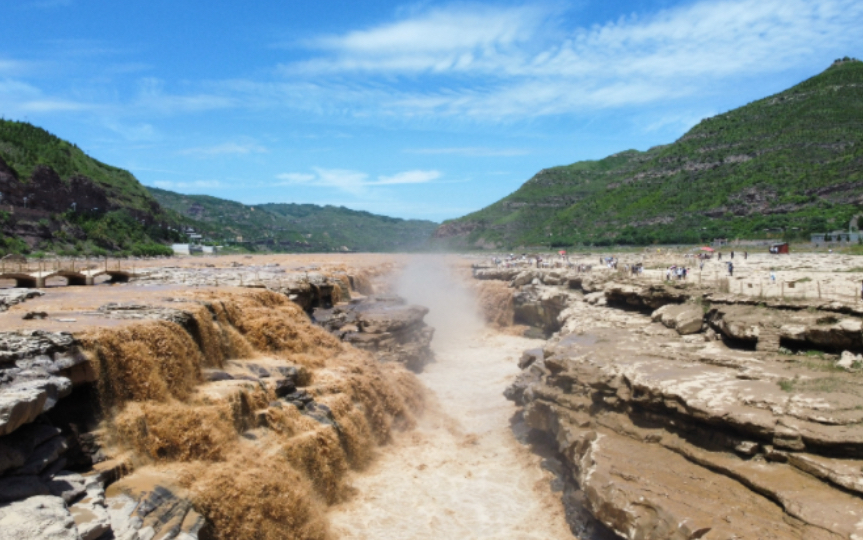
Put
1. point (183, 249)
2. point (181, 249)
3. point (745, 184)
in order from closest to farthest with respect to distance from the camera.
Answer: point (745, 184)
point (181, 249)
point (183, 249)

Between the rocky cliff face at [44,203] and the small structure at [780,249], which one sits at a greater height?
the rocky cliff face at [44,203]

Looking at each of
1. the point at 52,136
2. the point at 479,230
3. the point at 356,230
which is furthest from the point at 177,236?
the point at 356,230

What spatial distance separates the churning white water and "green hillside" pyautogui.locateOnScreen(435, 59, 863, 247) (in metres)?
40.1

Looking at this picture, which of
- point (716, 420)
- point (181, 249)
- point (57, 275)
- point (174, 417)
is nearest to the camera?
point (716, 420)

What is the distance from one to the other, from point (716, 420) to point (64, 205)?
66.8 metres

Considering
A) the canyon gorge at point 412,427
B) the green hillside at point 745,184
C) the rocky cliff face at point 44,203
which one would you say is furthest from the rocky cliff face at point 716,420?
the rocky cliff face at point 44,203

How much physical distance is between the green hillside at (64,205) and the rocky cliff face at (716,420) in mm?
45048

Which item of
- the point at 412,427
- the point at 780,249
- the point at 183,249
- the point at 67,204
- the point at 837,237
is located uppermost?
the point at 67,204

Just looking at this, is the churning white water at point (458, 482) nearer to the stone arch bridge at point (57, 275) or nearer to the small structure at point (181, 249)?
the stone arch bridge at point (57, 275)

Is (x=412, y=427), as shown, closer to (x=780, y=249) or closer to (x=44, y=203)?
(x=780, y=249)

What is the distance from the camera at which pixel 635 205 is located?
2889 inches

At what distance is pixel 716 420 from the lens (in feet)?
29.8

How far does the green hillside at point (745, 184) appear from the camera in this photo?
51.2 m

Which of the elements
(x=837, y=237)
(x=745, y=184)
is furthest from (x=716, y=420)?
(x=745, y=184)
